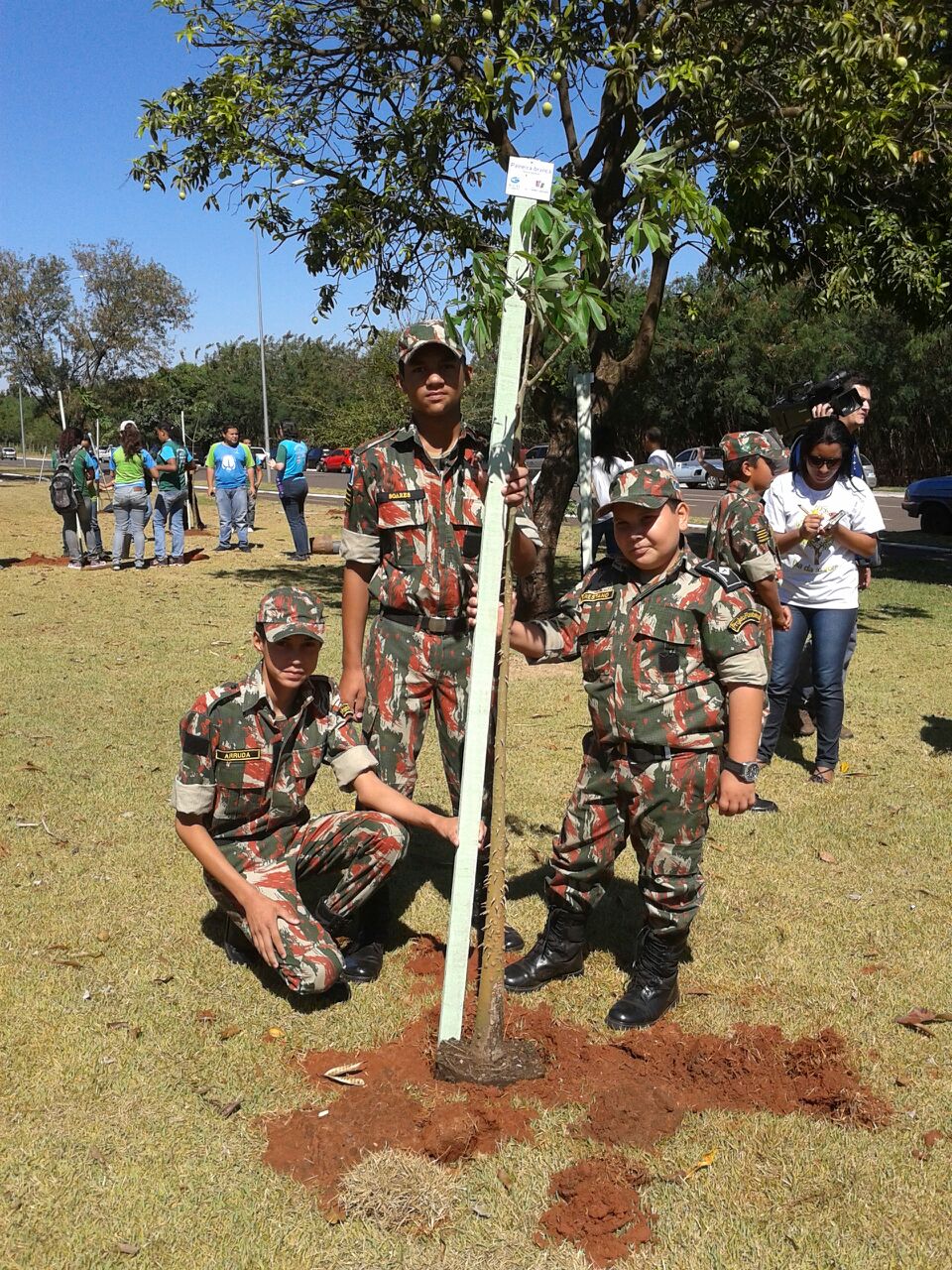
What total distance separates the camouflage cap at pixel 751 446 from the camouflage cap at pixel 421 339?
263cm

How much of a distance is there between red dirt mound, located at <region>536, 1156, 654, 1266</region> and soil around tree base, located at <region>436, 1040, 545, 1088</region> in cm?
41

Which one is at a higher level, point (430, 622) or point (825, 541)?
point (825, 541)

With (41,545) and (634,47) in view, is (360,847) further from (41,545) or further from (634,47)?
(41,545)

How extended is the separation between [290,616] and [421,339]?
1.03 metres

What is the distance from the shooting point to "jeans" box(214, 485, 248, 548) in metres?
16.4

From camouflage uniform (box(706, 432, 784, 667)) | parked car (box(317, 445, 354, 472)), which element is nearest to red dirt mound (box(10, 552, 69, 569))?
camouflage uniform (box(706, 432, 784, 667))

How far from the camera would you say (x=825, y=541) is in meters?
5.89

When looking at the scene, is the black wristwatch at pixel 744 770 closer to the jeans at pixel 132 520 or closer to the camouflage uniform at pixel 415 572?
the camouflage uniform at pixel 415 572

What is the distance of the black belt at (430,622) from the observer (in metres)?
3.91

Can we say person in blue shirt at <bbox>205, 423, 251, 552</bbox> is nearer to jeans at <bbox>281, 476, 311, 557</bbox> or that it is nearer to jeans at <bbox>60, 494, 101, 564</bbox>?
jeans at <bbox>281, 476, 311, 557</bbox>

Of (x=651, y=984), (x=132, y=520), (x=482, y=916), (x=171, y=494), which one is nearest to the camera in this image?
(x=651, y=984)

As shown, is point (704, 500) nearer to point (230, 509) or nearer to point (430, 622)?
point (230, 509)

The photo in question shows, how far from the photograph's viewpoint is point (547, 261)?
294cm

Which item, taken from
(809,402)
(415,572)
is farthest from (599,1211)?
(809,402)
